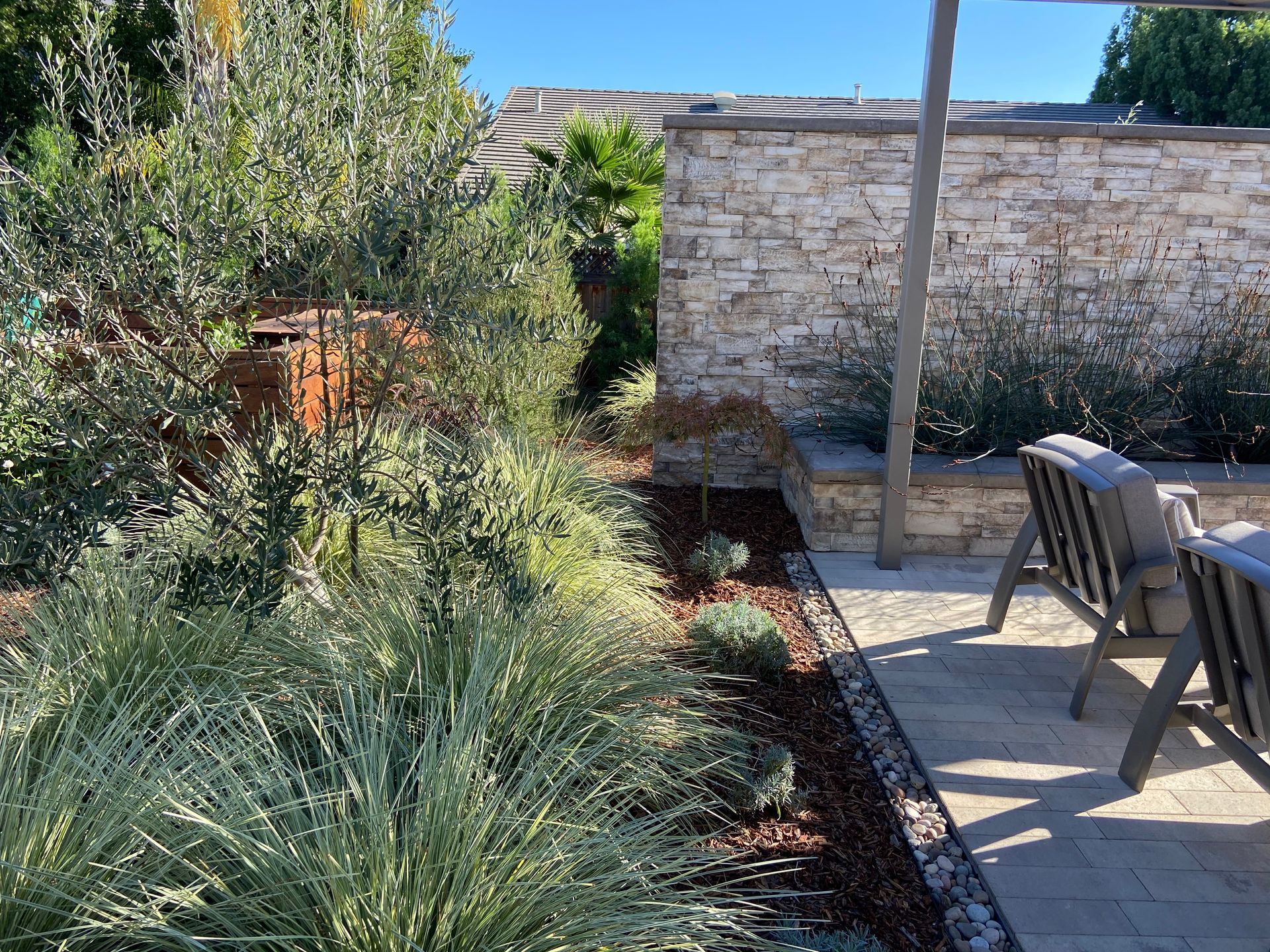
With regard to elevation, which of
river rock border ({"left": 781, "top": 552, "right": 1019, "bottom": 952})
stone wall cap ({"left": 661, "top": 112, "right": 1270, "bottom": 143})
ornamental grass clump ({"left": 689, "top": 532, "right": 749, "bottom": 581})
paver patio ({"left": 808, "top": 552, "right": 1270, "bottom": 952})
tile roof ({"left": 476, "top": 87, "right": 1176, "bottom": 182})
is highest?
tile roof ({"left": 476, "top": 87, "right": 1176, "bottom": 182})

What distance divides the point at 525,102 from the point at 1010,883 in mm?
18677

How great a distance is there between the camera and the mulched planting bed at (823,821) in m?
2.31

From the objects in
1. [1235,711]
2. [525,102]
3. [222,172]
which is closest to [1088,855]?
[1235,711]

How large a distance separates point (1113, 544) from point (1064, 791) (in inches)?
35.0

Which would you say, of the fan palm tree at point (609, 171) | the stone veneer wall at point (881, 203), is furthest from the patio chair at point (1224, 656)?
the fan palm tree at point (609, 171)

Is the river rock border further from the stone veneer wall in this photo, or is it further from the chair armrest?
the stone veneer wall

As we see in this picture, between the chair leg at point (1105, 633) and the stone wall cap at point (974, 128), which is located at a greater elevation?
the stone wall cap at point (974, 128)

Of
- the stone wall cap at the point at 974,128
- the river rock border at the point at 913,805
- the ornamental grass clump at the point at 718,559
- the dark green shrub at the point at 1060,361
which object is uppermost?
the stone wall cap at the point at 974,128

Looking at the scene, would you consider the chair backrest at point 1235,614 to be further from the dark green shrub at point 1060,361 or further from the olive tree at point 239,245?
the dark green shrub at point 1060,361

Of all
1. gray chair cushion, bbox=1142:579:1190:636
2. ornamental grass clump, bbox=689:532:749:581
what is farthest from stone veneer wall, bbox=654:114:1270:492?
gray chair cushion, bbox=1142:579:1190:636

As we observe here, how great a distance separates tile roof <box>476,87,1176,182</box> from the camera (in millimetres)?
16347

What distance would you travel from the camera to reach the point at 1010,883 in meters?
2.42

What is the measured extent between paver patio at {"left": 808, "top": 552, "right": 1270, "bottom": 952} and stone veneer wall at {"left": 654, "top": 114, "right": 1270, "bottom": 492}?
2.72 m

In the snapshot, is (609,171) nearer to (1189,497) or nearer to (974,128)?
(974,128)
